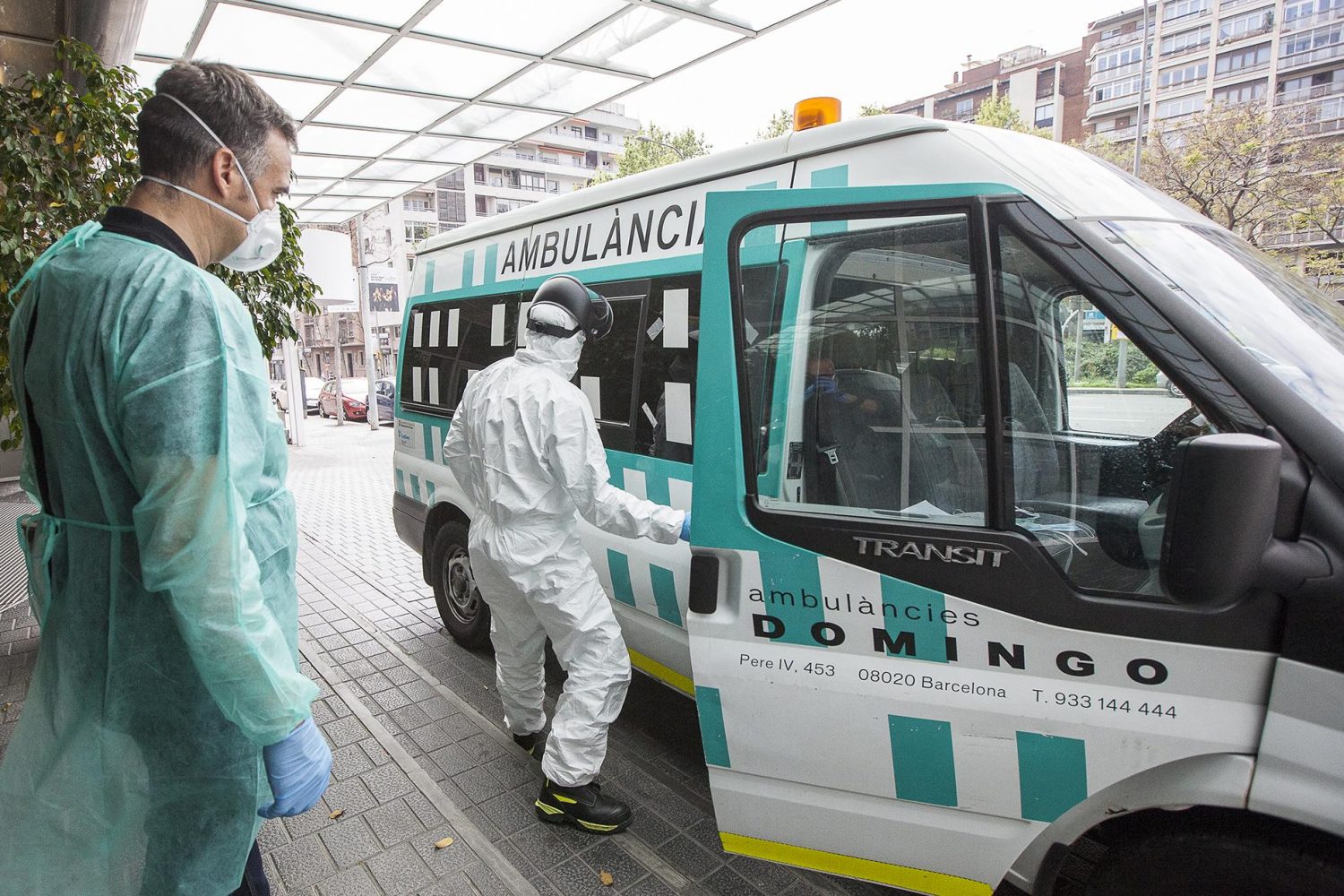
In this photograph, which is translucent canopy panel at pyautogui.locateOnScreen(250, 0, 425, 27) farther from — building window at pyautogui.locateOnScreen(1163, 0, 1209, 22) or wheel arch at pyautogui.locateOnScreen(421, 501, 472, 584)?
building window at pyautogui.locateOnScreen(1163, 0, 1209, 22)

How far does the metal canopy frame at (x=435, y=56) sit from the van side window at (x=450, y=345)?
8.33 feet

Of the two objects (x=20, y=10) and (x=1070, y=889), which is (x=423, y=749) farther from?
(x=20, y=10)

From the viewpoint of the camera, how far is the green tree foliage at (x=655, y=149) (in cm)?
3002

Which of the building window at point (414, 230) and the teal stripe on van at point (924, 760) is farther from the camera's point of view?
the building window at point (414, 230)

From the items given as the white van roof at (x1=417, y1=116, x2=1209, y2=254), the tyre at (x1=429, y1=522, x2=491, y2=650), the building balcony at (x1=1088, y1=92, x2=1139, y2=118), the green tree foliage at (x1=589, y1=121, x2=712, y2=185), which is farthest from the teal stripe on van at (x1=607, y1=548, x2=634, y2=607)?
the building balcony at (x1=1088, y1=92, x2=1139, y2=118)

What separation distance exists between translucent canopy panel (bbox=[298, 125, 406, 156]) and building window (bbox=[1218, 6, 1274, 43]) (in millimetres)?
58819

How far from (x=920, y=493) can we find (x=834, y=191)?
83cm

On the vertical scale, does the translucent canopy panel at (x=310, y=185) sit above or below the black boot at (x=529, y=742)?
above

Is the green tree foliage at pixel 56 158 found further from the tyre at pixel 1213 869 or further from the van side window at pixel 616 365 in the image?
the tyre at pixel 1213 869

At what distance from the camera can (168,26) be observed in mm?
6012

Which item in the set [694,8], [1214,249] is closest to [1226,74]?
[694,8]

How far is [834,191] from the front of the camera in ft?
6.55

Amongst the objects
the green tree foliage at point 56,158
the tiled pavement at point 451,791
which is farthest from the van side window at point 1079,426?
the green tree foliage at point 56,158

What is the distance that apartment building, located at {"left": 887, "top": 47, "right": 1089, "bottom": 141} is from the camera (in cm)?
5609
